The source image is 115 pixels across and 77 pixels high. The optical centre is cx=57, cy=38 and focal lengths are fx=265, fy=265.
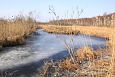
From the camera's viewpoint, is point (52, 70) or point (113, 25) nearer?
point (113, 25)

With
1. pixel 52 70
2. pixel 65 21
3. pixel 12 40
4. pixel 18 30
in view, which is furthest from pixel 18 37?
pixel 65 21

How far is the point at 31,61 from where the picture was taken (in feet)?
41.8

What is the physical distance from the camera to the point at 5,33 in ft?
62.8

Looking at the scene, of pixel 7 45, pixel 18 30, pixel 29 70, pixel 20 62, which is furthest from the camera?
pixel 18 30

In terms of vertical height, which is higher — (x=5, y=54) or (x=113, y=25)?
(x=113, y=25)

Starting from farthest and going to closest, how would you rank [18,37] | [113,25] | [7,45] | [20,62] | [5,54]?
1. [18,37]
2. [7,45]
3. [5,54]
4. [20,62]
5. [113,25]

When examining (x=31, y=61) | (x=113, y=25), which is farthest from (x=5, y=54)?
(x=113, y=25)

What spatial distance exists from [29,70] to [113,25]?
523 centimetres

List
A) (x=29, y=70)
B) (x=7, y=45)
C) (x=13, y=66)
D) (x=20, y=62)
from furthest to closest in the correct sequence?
(x=7, y=45) → (x=20, y=62) → (x=13, y=66) → (x=29, y=70)

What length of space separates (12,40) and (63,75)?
1045 cm

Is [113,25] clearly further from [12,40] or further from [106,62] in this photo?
[12,40]

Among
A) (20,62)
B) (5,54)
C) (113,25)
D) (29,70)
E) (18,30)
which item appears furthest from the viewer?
(18,30)

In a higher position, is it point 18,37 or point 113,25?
point 113,25

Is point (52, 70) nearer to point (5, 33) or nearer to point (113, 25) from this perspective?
point (113, 25)
